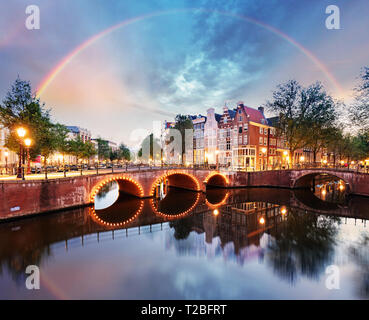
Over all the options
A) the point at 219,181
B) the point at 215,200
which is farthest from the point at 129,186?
the point at 219,181

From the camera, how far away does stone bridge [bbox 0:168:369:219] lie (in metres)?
14.0

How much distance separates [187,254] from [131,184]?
15324 mm

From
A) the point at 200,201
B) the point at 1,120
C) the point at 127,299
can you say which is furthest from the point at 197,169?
the point at 1,120

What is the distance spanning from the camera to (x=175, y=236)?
13.7 metres

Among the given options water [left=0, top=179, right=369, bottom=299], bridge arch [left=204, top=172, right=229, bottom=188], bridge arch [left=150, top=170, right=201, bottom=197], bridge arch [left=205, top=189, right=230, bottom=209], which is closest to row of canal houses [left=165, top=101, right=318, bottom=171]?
bridge arch [left=204, top=172, right=229, bottom=188]

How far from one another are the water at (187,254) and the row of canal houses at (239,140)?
22315 mm

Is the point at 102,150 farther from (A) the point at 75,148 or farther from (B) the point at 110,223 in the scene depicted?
(B) the point at 110,223

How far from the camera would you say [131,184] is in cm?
2436

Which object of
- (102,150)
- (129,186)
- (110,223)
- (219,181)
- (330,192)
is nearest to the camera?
(110,223)

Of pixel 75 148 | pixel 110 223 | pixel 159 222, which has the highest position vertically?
pixel 75 148

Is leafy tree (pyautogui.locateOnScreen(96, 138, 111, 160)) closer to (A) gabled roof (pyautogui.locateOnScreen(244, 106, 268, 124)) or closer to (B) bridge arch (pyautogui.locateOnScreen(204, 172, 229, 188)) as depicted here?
(B) bridge arch (pyautogui.locateOnScreen(204, 172, 229, 188))

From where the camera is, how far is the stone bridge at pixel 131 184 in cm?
1402

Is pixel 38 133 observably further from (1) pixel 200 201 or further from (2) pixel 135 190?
(1) pixel 200 201
